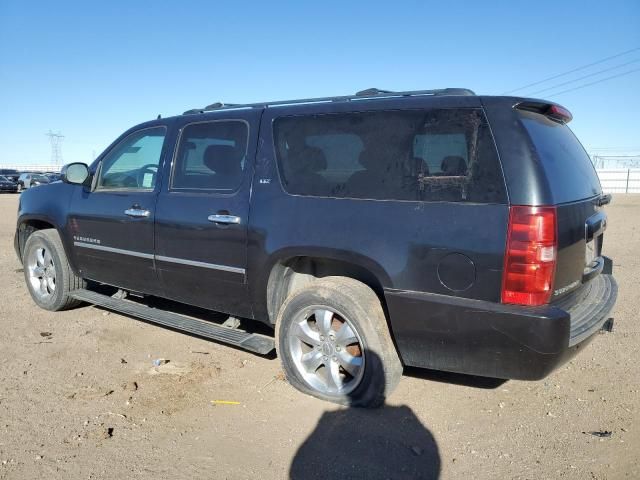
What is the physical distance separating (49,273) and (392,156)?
13.5ft

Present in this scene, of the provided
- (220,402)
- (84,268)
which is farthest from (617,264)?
(84,268)

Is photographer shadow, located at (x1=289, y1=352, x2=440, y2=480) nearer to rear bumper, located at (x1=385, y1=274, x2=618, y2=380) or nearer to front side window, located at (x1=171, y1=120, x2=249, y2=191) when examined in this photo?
rear bumper, located at (x1=385, y1=274, x2=618, y2=380)

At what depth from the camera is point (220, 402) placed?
11.4 feet

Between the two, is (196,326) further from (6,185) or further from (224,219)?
(6,185)

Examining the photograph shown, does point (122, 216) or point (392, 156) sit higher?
point (392, 156)

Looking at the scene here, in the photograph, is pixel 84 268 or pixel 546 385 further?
pixel 84 268

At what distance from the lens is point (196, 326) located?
13.2 feet

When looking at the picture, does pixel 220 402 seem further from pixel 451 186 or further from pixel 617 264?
pixel 617 264

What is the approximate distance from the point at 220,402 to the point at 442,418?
4.83ft

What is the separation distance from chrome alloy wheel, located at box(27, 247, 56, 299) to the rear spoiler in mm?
4706

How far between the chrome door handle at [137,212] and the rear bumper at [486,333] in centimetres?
228

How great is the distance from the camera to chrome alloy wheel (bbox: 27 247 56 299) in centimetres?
540

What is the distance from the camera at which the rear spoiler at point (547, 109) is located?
2938 mm

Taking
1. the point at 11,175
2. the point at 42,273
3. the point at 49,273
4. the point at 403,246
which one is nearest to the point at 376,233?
the point at 403,246
